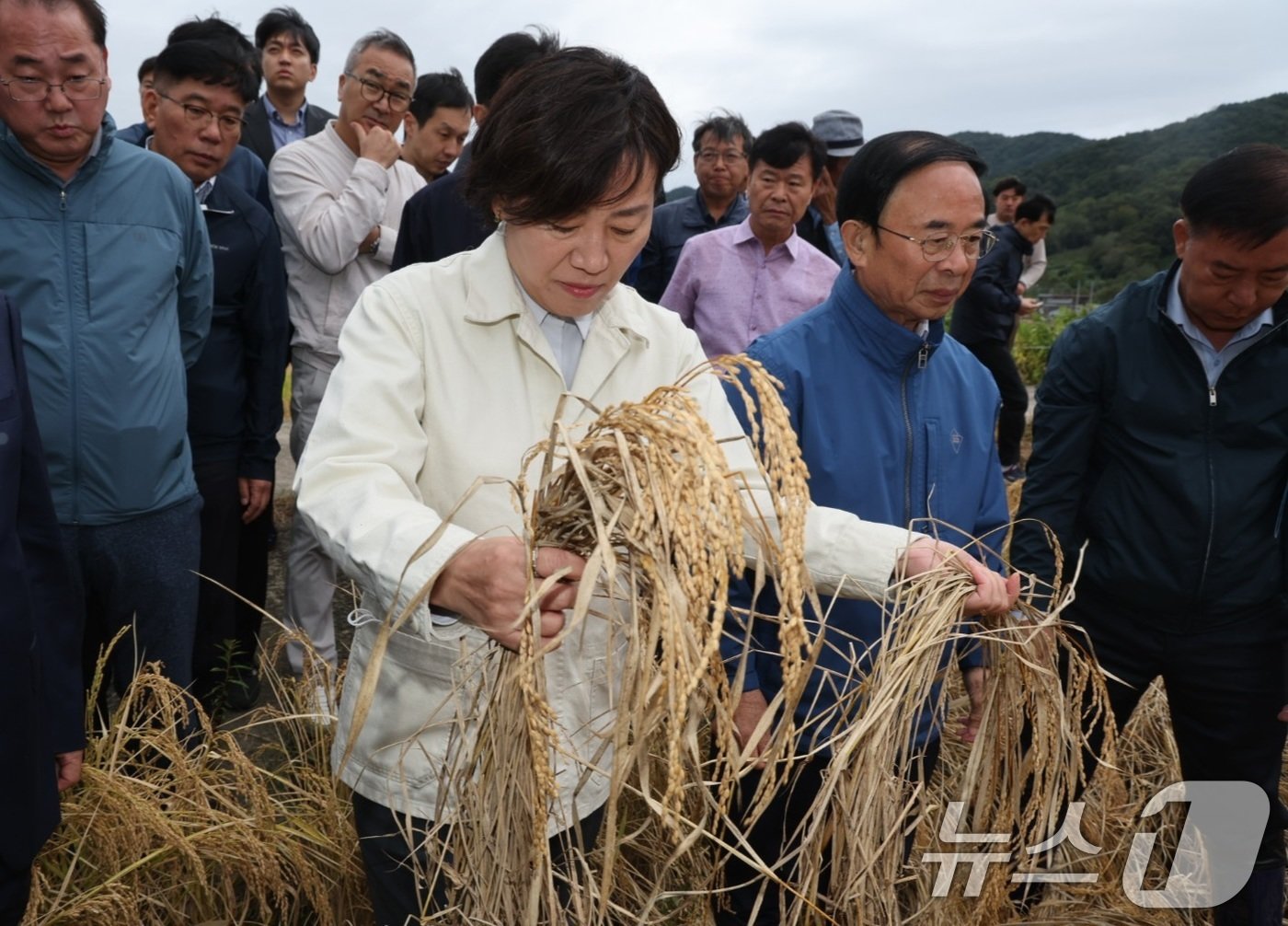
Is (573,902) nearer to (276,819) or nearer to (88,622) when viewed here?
(276,819)

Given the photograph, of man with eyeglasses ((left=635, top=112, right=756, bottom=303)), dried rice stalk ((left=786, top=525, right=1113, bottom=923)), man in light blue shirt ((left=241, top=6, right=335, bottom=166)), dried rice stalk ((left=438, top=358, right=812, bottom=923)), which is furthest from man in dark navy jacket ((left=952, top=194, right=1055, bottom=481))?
dried rice stalk ((left=438, top=358, right=812, bottom=923))

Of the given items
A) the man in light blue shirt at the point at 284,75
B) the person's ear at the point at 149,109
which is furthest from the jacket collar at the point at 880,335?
the man in light blue shirt at the point at 284,75

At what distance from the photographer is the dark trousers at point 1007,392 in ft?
24.0

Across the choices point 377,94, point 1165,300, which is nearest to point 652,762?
point 1165,300

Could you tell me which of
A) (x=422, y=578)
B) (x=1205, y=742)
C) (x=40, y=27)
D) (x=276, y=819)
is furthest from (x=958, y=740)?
(x=40, y=27)

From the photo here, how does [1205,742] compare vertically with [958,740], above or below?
above

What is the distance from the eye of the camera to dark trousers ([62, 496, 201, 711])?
7.84ft

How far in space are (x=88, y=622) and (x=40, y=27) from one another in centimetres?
133

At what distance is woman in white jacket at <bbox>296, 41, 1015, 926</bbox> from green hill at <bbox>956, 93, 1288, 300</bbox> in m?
33.3

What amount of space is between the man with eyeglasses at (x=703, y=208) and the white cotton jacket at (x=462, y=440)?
3.19 m

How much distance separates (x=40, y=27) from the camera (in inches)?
90.6

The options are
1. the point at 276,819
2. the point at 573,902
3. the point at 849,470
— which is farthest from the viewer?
the point at 276,819

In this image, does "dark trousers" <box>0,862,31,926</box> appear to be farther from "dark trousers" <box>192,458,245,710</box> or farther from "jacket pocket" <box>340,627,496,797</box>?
"dark trousers" <box>192,458,245,710</box>

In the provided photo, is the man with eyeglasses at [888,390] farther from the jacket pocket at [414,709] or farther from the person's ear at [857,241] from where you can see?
the jacket pocket at [414,709]
